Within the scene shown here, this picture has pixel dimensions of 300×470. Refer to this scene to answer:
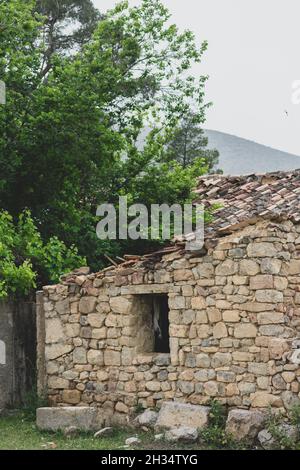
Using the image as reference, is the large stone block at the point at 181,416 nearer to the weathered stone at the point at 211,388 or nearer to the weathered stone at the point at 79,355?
the weathered stone at the point at 211,388

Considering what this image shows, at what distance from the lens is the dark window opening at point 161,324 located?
11547 millimetres

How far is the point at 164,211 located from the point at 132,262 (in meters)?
3.16

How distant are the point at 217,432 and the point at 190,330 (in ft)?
5.04

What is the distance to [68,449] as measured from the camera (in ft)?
32.3

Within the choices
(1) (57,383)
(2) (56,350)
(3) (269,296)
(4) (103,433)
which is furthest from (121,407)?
(3) (269,296)

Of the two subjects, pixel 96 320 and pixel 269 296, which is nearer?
pixel 269 296

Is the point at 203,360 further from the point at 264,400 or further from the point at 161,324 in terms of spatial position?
the point at 161,324

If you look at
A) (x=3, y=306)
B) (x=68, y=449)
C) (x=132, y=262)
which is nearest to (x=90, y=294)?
(x=132, y=262)

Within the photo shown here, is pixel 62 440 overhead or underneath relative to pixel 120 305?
underneath

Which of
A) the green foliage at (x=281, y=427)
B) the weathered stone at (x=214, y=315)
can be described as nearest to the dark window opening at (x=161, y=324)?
the weathered stone at (x=214, y=315)

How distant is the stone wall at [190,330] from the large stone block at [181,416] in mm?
250

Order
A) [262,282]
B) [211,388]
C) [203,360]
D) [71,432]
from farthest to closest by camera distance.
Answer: [71,432] → [203,360] → [211,388] → [262,282]

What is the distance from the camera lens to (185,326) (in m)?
10.7

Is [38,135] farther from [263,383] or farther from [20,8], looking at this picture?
[263,383]
